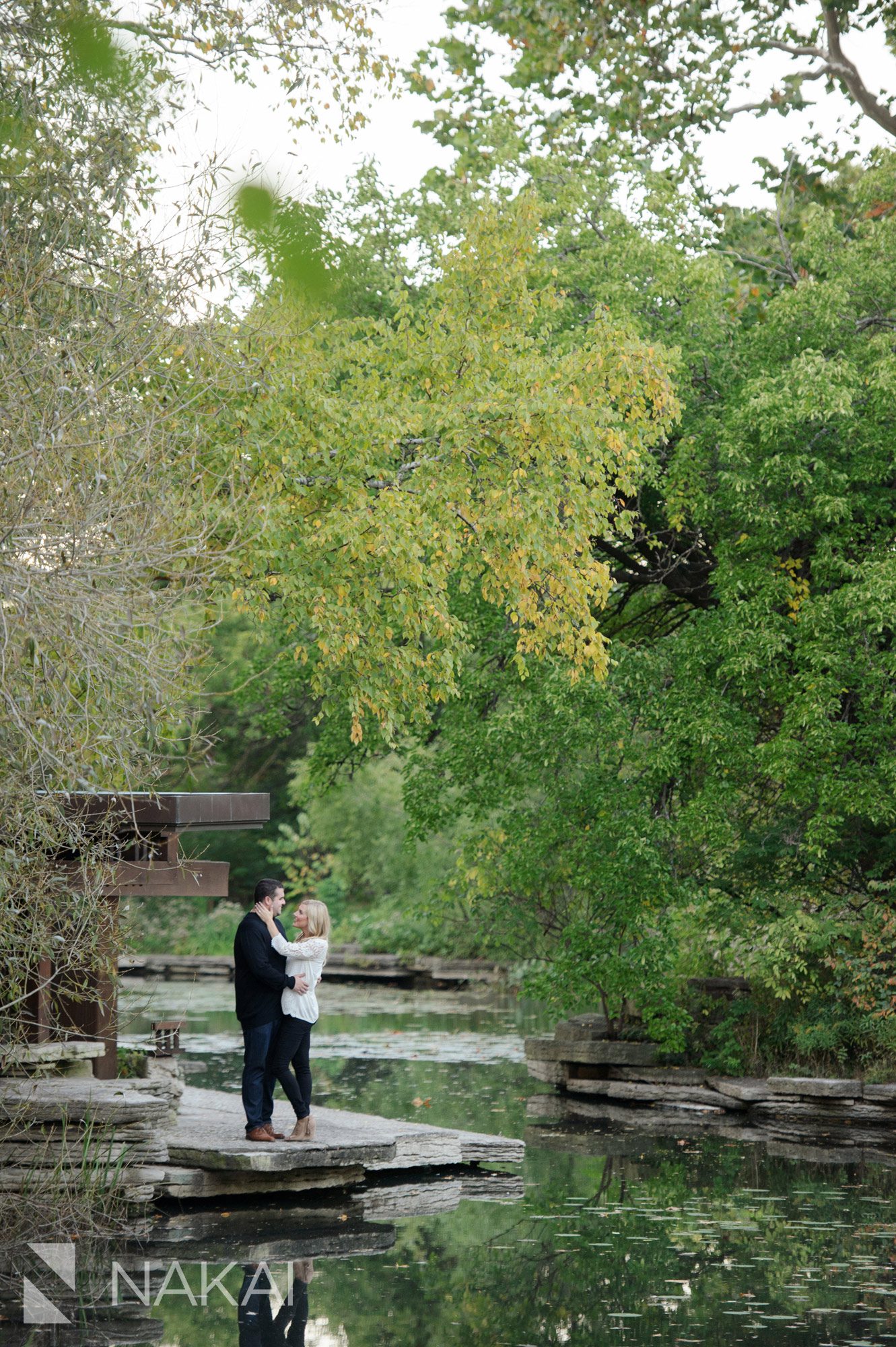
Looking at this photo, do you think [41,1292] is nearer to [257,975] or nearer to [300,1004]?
[257,975]

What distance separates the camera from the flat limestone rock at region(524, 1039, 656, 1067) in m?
17.2

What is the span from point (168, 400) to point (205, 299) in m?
1.15

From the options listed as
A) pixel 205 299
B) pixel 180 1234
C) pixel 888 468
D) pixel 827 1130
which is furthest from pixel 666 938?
pixel 205 299

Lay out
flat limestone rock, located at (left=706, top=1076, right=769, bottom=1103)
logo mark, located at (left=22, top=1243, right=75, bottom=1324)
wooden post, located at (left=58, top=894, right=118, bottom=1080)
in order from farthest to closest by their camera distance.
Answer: flat limestone rock, located at (left=706, top=1076, right=769, bottom=1103) → wooden post, located at (left=58, top=894, right=118, bottom=1080) → logo mark, located at (left=22, top=1243, right=75, bottom=1324)

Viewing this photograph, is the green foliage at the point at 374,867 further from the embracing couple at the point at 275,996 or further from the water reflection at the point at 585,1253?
the embracing couple at the point at 275,996

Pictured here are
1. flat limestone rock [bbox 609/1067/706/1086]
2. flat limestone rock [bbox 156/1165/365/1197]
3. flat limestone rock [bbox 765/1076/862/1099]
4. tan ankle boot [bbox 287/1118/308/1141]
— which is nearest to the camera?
flat limestone rock [bbox 156/1165/365/1197]

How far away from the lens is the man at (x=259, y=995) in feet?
35.4

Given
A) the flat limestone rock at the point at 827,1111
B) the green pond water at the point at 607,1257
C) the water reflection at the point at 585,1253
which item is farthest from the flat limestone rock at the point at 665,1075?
the water reflection at the point at 585,1253

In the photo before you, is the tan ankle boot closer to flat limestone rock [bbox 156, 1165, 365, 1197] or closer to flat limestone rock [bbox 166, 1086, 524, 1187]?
flat limestone rock [bbox 166, 1086, 524, 1187]

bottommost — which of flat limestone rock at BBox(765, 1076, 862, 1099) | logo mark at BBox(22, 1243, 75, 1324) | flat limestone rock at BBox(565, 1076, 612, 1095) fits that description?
flat limestone rock at BBox(565, 1076, 612, 1095)

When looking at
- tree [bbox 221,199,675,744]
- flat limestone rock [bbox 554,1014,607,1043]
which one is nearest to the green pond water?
flat limestone rock [bbox 554,1014,607,1043]

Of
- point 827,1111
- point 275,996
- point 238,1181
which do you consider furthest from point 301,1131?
point 827,1111

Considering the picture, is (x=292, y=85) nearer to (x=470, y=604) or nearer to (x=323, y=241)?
(x=323, y=241)

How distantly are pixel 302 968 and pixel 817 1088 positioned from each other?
270 inches
